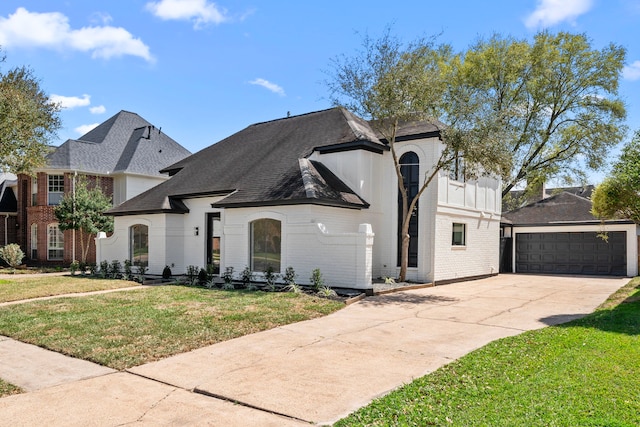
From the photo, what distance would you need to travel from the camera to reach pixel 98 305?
453 inches

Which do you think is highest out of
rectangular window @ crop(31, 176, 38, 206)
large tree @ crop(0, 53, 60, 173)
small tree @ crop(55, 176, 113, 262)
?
large tree @ crop(0, 53, 60, 173)

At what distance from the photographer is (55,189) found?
2653 centimetres

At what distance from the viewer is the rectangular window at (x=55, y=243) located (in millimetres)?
26641

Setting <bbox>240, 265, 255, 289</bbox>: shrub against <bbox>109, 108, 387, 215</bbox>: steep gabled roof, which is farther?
<bbox>109, 108, 387, 215</bbox>: steep gabled roof

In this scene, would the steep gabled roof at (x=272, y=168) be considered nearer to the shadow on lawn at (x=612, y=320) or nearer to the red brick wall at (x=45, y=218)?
the red brick wall at (x=45, y=218)

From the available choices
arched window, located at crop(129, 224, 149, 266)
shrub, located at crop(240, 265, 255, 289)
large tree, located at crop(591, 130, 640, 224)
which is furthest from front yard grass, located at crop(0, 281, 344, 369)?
large tree, located at crop(591, 130, 640, 224)

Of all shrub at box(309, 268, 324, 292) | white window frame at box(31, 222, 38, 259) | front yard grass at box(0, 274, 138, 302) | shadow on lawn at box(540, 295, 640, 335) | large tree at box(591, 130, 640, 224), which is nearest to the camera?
shadow on lawn at box(540, 295, 640, 335)

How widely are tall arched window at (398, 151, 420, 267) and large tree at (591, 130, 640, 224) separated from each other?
571 centimetres

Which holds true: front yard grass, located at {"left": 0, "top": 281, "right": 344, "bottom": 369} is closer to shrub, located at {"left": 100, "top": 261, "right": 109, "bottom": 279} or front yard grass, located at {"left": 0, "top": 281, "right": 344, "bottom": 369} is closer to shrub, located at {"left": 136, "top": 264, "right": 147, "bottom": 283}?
shrub, located at {"left": 136, "top": 264, "right": 147, "bottom": 283}

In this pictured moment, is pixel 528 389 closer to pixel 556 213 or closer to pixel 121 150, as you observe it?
pixel 556 213

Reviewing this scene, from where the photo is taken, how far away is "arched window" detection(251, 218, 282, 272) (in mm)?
15719

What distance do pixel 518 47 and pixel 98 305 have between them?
25664 millimetres

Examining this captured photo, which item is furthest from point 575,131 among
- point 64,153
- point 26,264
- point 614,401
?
point 26,264

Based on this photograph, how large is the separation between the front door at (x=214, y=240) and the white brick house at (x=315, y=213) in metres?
0.04
